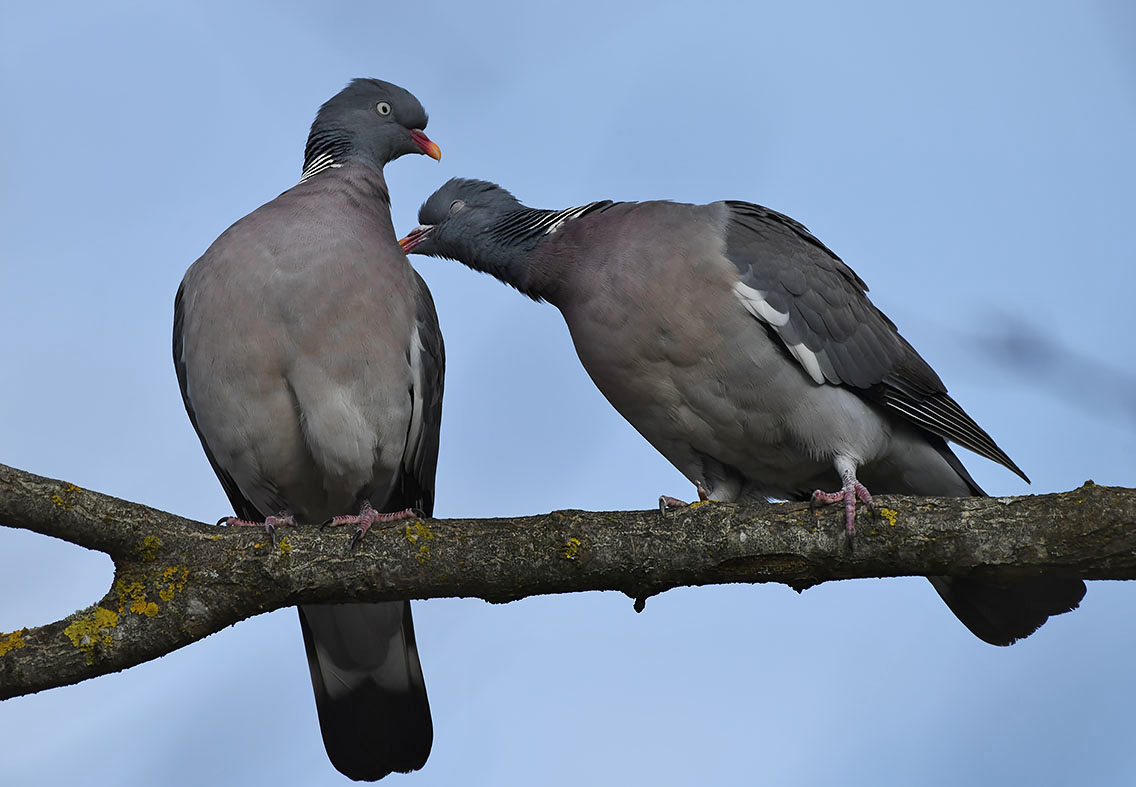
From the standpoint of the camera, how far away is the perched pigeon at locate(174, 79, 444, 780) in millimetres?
4523

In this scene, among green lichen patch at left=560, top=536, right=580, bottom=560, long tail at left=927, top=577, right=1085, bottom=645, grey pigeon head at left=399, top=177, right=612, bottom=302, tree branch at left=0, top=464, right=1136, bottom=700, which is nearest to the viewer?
tree branch at left=0, top=464, right=1136, bottom=700

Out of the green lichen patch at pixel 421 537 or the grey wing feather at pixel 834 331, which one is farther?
the grey wing feather at pixel 834 331

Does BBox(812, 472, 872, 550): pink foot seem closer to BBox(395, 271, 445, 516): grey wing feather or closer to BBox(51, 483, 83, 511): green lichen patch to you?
BBox(395, 271, 445, 516): grey wing feather

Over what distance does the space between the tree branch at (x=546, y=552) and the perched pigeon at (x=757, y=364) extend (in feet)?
2.72

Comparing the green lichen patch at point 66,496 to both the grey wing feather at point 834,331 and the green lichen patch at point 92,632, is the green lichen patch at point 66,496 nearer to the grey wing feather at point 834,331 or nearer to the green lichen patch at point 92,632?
the green lichen patch at point 92,632

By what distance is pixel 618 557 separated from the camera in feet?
12.3

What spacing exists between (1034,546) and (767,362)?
136 centimetres

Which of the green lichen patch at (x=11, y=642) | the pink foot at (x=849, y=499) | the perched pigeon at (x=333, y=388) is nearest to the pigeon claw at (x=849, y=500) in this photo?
the pink foot at (x=849, y=499)

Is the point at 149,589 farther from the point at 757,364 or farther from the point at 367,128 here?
the point at 367,128

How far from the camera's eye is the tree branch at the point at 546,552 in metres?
3.58

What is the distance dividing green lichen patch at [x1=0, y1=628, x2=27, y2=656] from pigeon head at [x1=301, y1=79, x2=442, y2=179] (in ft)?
8.05

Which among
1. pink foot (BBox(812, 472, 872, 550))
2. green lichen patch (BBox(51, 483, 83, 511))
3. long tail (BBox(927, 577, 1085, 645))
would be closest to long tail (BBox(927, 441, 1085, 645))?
long tail (BBox(927, 577, 1085, 645))

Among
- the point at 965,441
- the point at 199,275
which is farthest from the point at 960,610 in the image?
the point at 199,275

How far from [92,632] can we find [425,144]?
9.38 feet
